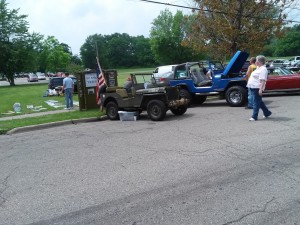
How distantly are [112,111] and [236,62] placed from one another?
5.48 metres

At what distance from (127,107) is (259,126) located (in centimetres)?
501

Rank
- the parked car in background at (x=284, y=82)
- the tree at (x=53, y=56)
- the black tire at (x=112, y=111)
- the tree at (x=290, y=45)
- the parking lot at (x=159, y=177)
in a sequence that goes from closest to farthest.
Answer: the parking lot at (x=159, y=177), the black tire at (x=112, y=111), the parked car in background at (x=284, y=82), the tree at (x=53, y=56), the tree at (x=290, y=45)

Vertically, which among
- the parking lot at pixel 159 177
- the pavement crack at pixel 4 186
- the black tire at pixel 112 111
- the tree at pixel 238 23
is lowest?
the pavement crack at pixel 4 186

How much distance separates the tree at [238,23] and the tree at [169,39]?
5116cm

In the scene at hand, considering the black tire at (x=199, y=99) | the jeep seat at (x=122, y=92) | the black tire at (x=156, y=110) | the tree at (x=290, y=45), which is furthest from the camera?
the tree at (x=290, y=45)

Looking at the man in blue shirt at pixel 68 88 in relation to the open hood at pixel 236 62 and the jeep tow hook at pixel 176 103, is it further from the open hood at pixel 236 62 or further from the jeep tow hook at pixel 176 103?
the open hood at pixel 236 62

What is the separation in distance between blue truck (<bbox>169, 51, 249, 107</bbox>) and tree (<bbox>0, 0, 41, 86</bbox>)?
39.0 meters

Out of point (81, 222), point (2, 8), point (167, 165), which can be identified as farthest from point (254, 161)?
point (2, 8)

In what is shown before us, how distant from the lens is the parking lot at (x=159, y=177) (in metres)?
3.87

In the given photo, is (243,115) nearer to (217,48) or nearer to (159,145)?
(159,145)

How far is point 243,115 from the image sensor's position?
10.6 meters

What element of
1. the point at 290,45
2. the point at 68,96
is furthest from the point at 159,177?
the point at 290,45

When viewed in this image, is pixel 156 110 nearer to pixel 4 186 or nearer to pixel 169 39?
pixel 4 186

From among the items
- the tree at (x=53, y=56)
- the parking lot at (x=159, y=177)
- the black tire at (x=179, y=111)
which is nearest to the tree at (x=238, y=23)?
the black tire at (x=179, y=111)
